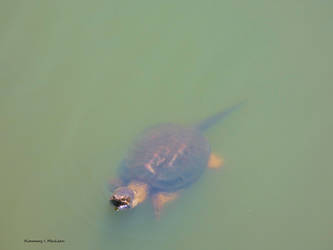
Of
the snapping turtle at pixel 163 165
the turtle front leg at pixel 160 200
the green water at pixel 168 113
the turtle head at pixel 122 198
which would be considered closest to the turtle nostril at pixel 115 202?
the turtle head at pixel 122 198

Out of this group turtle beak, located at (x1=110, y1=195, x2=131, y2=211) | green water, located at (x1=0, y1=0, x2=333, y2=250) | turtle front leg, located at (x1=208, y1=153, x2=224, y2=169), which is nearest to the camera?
turtle beak, located at (x1=110, y1=195, x2=131, y2=211)

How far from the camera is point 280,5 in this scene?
5371 mm

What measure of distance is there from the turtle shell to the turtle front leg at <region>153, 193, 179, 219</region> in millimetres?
54

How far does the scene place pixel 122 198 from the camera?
3.59 metres

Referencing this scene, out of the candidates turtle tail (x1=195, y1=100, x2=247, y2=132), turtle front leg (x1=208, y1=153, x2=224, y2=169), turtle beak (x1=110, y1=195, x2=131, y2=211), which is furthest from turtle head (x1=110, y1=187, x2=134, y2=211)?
turtle tail (x1=195, y1=100, x2=247, y2=132)

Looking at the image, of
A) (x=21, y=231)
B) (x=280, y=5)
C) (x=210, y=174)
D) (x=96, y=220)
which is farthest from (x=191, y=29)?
(x=21, y=231)

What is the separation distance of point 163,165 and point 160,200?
352 mm

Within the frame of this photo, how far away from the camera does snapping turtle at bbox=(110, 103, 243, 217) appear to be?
3.98m

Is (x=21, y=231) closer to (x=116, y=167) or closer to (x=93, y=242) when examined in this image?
(x=93, y=242)

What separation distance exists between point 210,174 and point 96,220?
4.21 feet

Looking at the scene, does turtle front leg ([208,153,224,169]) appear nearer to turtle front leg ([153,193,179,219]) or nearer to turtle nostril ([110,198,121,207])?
turtle front leg ([153,193,179,219])

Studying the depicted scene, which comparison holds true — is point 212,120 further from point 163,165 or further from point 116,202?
point 116,202

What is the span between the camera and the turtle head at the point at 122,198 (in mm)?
3587

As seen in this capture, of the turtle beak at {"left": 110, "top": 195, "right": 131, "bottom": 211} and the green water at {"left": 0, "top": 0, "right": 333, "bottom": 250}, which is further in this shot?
the green water at {"left": 0, "top": 0, "right": 333, "bottom": 250}
